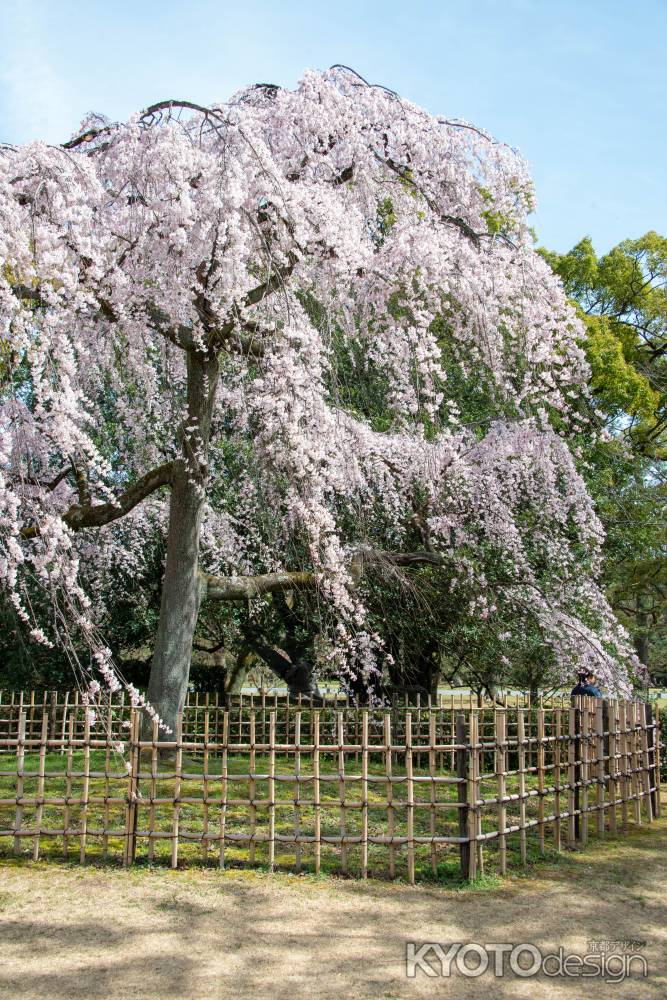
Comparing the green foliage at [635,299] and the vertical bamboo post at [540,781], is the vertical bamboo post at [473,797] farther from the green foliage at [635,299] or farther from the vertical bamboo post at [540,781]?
the green foliage at [635,299]

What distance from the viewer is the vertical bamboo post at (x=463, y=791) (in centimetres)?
498

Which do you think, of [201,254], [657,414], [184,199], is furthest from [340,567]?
[657,414]

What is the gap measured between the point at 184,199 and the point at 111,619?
6.66 metres

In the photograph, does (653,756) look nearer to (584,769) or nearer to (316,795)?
(584,769)

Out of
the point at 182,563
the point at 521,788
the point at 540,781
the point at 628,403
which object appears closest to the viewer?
the point at 521,788

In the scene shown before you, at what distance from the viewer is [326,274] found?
23.2 feet

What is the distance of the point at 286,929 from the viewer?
411 cm

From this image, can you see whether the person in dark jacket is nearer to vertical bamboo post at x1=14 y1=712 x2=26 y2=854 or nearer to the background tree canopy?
the background tree canopy

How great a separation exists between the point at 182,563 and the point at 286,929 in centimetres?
410

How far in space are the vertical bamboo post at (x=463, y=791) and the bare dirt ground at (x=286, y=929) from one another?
220 mm

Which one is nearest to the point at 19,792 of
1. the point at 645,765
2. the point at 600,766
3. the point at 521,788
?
the point at 521,788

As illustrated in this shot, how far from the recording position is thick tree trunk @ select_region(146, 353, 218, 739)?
303 inches

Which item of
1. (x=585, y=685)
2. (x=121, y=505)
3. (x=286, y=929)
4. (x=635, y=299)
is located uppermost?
(x=635, y=299)

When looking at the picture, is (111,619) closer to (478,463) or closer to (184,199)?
(478,463)
